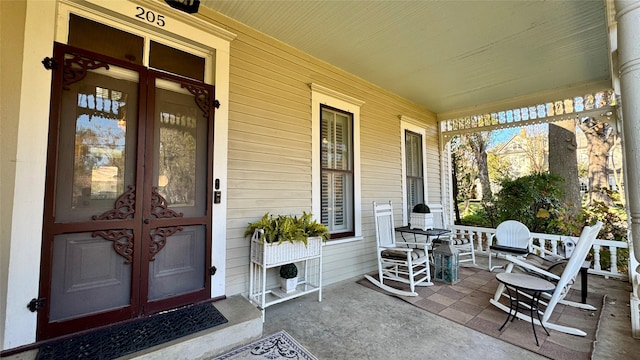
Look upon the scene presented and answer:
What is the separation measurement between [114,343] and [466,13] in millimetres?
4368

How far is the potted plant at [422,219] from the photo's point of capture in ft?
13.1


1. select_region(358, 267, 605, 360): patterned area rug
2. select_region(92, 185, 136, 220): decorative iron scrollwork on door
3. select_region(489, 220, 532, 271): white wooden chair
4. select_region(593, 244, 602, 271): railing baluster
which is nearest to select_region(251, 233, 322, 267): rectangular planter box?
select_region(92, 185, 136, 220): decorative iron scrollwork on door

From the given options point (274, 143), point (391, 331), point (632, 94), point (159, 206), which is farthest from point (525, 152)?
point (159, 206)

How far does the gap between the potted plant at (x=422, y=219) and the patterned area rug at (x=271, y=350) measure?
261 cm

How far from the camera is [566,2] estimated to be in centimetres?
262

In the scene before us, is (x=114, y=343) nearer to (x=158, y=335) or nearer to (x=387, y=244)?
(x=158, y=335)

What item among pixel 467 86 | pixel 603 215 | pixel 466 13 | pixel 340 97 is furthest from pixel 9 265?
pixel 603 215

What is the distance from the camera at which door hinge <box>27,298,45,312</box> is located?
6.01 feet

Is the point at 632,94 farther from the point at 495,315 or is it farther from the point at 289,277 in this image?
the point at 289,277

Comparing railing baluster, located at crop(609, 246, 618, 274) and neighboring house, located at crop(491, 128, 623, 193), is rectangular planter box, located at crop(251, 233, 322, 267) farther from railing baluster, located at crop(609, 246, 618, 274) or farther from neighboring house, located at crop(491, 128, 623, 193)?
neighboring house, located at crop(491, 128, 623, 193)

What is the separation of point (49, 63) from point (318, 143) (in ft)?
8.78

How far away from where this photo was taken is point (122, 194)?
2.22 metres

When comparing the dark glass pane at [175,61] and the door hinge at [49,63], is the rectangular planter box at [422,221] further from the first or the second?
the door hinge at [49,63]

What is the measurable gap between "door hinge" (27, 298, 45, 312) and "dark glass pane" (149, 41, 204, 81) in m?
2.08
